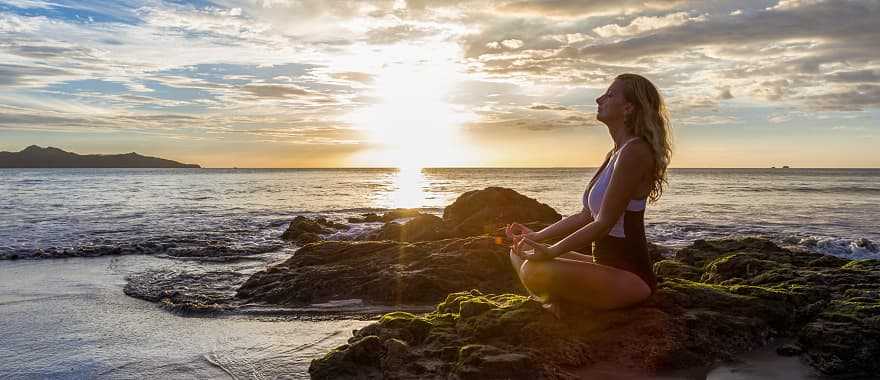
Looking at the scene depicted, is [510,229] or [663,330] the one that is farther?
[510,229]

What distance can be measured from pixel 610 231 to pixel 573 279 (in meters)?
0.51

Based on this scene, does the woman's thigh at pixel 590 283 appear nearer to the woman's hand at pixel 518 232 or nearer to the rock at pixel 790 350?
the woman's hand at pixel 518 232

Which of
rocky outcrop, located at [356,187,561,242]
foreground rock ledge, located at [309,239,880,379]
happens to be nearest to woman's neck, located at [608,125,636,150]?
foreground rock ledge, located at [309,239,880,379]

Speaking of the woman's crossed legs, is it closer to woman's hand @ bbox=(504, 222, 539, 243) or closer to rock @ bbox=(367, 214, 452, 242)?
woman's hand @ bbox=(504, 222, 539, 243)

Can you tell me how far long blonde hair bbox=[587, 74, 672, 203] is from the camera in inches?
189

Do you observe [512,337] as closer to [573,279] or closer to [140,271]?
[573,279]

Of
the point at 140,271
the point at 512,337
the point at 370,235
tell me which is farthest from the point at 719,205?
the point at 512,337

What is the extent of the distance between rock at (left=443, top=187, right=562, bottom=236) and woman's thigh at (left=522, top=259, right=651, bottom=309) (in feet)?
36.6

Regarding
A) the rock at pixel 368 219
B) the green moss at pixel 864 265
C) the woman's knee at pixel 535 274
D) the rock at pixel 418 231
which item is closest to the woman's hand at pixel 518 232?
the woman's knee at pixel 535 274

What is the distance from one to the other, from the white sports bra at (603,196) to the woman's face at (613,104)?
0.83ft

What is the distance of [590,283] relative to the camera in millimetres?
4992

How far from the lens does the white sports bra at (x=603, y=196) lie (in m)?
4.93

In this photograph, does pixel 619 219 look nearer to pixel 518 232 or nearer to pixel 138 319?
pixel 518 232

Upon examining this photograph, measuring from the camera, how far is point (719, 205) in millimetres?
37906
